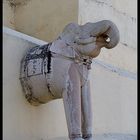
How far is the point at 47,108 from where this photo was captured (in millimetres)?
4090

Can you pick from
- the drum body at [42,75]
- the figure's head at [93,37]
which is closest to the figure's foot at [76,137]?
the drum body at [42,75]

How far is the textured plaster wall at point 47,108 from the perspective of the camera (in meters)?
3.80

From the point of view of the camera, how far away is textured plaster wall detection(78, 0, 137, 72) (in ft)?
17.0

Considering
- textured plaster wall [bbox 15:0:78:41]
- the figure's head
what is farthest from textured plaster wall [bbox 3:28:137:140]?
textured plaster wall [bbox 15:0:78:41]

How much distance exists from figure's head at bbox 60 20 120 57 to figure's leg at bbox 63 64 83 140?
0.16 m

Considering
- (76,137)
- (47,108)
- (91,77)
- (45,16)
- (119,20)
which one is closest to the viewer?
(76,137)

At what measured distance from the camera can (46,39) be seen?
17.3ft

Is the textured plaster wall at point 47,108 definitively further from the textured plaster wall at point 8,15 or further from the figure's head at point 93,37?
the textured plaster wall at point 8,15

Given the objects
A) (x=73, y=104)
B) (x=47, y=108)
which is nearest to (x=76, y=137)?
(x=73, y=104)

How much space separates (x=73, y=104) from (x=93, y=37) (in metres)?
0.47

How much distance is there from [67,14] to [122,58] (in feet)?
2.70

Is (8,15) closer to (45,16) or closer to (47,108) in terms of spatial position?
(45,16)

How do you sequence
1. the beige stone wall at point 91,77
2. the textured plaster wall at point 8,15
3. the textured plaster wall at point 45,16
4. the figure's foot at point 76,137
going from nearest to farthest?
the figure's foot at point 76,137, the beige stone wall at point 91,77, the textured plaster wall at point 45,16, the textured plaster wall at point 8,15

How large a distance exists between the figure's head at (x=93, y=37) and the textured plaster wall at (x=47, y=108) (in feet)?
1.28
